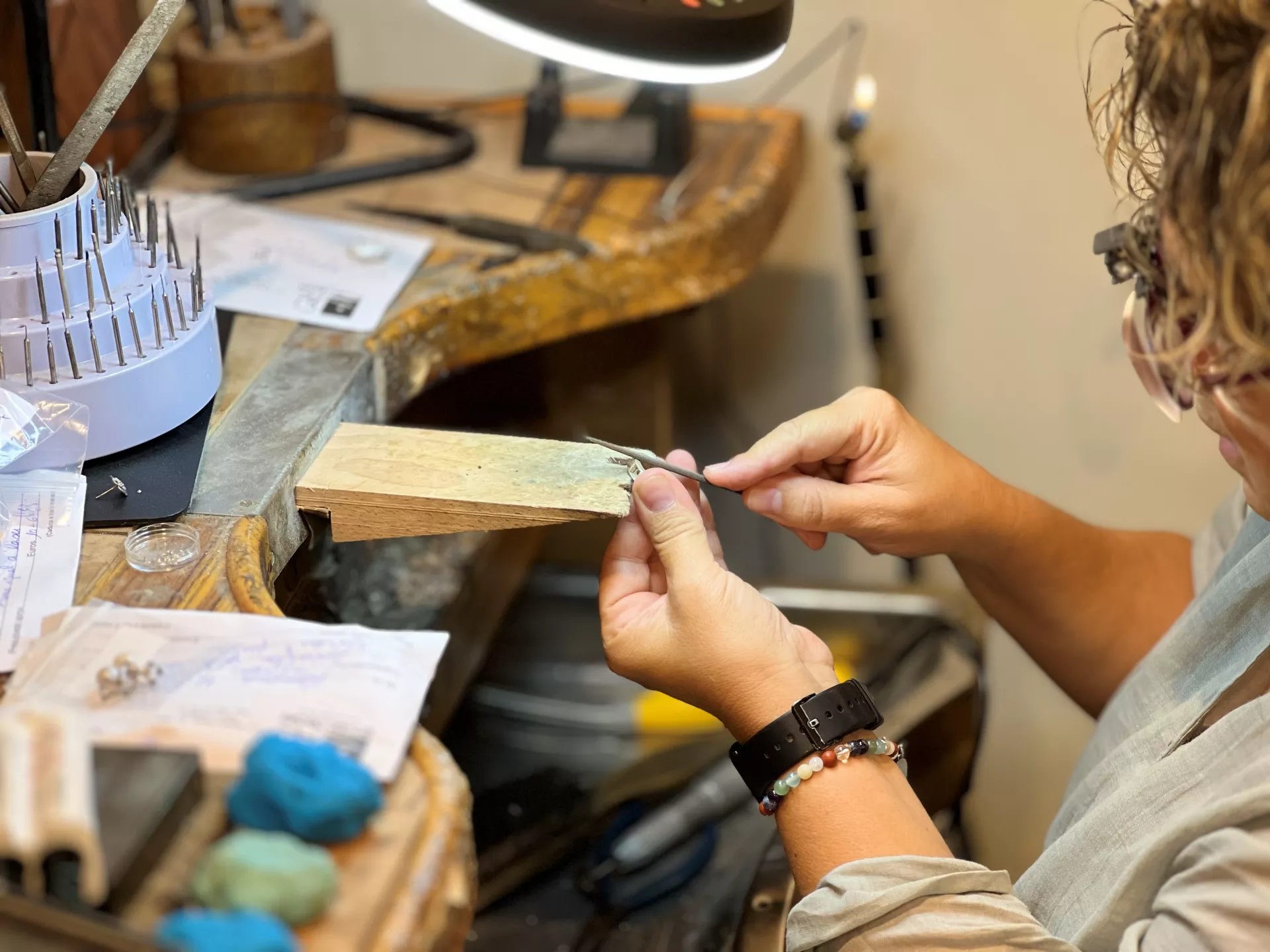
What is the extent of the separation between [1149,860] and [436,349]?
0.68 meters

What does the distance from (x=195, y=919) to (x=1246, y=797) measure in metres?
0.49

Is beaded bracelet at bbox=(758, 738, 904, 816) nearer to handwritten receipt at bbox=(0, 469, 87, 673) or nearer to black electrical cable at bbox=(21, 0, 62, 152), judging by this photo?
handwritten receipt at bbox=(0, 469, 87, 673)

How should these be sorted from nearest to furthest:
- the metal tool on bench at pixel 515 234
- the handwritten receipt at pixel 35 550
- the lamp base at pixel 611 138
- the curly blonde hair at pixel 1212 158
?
the curly blonde hair at pixel 1212 158 → the handwritten receipt at pixel 35 550 → the metal tool on bench at pixel 515 234 → the lamp base at pixel 611 138

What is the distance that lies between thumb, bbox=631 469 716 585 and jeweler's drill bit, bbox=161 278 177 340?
32cm

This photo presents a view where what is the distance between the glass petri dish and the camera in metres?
0.69

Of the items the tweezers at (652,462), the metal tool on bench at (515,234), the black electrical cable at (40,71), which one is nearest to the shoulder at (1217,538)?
the tweezers at (652,462)

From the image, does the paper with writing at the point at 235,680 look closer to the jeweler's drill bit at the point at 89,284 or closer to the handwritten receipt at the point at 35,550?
the handwritten receipt at the point at 35,550

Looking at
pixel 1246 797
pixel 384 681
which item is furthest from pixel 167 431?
pixel 1246 797

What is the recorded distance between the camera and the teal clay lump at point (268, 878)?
0.44 m

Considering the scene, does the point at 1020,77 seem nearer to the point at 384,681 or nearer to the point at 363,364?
the point at 363,364

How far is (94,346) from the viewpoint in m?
0.72

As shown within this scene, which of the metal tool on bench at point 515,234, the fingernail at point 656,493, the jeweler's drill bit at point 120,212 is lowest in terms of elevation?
the fingernail at point 656,493

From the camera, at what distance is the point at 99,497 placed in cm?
73

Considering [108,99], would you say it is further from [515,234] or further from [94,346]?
[515,234]
